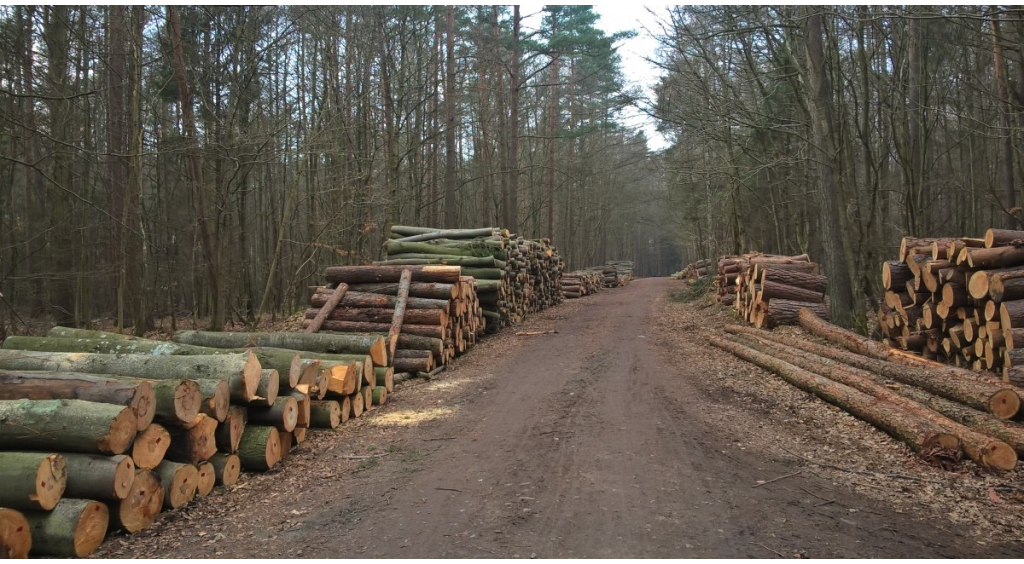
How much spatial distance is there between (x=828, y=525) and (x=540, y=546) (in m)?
1.99

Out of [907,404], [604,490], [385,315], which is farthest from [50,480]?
[907,404]

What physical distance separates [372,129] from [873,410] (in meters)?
17.0

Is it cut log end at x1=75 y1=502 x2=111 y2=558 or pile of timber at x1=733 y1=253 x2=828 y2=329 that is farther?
pile of timber at x1=733 y1=253 x2=828 y2=329

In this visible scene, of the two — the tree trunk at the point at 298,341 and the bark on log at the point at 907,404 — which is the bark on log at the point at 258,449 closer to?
the tree trunk at the point at 298,341

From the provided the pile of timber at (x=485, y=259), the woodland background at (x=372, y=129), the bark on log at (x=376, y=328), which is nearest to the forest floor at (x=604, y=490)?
the bark on log at (x=376, y=328)

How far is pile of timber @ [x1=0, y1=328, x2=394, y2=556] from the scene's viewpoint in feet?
12.7

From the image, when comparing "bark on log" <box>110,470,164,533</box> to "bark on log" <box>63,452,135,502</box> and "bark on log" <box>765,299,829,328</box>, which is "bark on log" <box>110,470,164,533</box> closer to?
"bark on log" <box>63,452,135,502</box>

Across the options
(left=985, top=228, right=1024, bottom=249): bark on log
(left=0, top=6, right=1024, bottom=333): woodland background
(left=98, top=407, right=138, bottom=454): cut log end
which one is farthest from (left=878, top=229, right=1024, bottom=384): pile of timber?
(left=98, top=407, right=138, bottom=454): cut log end

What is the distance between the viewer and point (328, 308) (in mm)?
11016

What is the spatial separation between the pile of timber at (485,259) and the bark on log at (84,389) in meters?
8.60

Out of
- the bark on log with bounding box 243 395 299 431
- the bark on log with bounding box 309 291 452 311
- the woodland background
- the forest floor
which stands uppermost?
the woodland background

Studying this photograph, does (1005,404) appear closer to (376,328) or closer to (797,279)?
(797,279)

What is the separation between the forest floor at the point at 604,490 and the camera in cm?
388

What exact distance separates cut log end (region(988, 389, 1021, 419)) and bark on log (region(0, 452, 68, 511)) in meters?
7.95
